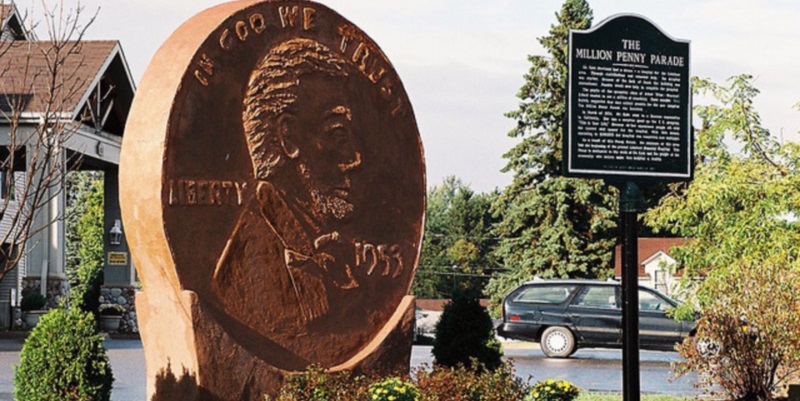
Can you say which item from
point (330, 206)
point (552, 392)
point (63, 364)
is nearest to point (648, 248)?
point (552, 392)

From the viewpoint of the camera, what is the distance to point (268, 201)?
380 inches

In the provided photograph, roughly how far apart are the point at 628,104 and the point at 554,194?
30.2m

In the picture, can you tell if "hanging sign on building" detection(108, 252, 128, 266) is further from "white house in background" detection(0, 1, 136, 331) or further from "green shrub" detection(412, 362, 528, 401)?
"green shrub" detection(412, 362, 528, 401)

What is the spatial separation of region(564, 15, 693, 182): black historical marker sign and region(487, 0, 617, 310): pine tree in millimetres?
28877

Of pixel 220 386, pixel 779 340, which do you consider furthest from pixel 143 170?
pixel 779 340

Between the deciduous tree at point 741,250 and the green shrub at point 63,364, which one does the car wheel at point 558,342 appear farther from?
the green shrub at point 63,364

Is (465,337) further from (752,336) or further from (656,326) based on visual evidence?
(656,326)

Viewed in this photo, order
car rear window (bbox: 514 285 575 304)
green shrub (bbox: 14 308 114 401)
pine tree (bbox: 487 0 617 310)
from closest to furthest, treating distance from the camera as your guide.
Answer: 1. green shrub (bbox: 14 308 114 401)
2. car rear window (bbox: 514 285 575 304)
3. pine tree (bbox: 487 0 617 310)

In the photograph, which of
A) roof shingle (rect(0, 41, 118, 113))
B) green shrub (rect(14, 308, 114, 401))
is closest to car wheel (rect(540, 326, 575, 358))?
roof shingle (rect(0, 41, 118, 113))

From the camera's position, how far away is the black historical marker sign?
9.86 metres

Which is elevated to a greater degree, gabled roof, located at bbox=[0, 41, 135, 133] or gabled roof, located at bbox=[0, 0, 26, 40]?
gabled roof, located at bbox=[0, 41, 135, 133]

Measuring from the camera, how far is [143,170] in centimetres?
914

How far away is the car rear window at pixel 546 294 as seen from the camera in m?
23.0

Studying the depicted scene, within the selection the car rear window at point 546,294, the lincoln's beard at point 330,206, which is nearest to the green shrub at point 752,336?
the lincoln's beard at point 330,206
